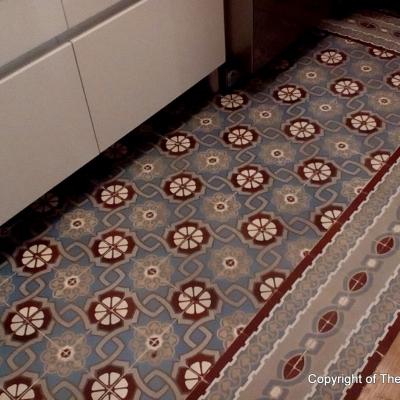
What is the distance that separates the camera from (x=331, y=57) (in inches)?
81.7

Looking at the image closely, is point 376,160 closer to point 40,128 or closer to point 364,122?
A: point 364,122

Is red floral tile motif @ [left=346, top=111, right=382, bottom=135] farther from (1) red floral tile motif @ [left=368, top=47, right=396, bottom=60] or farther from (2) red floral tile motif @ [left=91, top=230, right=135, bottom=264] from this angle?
(2) red floral tile motif @ [left=91, top=230, right=135, bottom=264]

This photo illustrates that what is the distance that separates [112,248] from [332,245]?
0.60 m

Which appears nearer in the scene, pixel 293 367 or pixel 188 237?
pixel 293 367

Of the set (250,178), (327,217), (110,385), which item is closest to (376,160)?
(327,217)

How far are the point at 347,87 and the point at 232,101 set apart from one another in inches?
16.8

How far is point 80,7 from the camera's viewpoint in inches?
51.0

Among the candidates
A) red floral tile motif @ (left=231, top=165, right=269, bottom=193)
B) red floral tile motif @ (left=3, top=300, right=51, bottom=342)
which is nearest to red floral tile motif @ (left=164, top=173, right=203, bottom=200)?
red floral tile motif @ (left=231, top=165, right=269, bottom=193)

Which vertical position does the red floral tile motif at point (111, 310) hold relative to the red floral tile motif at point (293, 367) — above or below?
below

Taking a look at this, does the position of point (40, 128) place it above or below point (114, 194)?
above

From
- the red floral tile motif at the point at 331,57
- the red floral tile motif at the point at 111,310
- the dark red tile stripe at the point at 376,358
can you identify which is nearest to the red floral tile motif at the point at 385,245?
the dark red tile stripe at the point at 376,358

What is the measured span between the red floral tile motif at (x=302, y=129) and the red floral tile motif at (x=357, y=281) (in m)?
0.56

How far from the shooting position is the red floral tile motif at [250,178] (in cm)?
158

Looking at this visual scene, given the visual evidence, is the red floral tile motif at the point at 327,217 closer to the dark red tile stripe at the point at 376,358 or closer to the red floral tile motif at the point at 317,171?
the red floral tile motif at the point at 317,171
